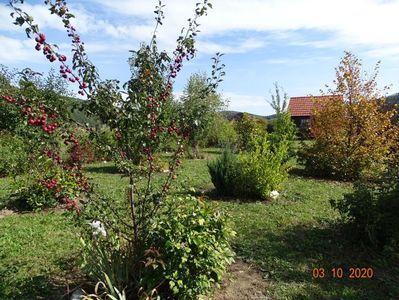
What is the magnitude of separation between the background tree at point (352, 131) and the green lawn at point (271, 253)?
3.50 m

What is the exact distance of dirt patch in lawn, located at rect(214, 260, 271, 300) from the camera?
3551mm

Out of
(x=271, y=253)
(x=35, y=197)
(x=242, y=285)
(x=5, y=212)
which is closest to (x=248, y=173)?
(x=271, y=253)

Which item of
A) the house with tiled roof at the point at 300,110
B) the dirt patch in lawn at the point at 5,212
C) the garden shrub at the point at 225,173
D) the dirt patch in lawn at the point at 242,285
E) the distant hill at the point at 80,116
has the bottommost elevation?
the dirt patch in lawn at the point at 242,285

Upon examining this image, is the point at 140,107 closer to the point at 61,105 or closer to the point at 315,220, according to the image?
the point at 61,105

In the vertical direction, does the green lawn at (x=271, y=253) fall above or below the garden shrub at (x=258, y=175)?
below

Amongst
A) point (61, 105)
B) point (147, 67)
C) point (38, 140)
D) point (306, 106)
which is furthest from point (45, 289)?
point (306, 106)

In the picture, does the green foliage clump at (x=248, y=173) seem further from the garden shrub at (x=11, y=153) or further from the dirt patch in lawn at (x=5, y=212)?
the garden shrub at (x=11, y=153)

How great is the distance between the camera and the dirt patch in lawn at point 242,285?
3551mm

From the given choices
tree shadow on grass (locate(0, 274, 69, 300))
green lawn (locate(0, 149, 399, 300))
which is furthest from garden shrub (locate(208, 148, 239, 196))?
tree shadow on grass (locate(0, 274, 69, 300))

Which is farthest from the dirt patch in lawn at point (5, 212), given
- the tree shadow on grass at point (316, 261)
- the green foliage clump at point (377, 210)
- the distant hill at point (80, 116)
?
the green foliage clump at point (377, 210)

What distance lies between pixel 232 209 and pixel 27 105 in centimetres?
462

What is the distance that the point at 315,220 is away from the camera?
6.04 metres

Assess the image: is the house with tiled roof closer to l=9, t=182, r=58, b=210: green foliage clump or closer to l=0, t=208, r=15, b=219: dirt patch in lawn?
l=9, t=182, r=58, b=210: green foliage clump

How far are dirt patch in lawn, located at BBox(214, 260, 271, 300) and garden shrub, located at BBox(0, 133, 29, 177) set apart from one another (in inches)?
266
